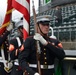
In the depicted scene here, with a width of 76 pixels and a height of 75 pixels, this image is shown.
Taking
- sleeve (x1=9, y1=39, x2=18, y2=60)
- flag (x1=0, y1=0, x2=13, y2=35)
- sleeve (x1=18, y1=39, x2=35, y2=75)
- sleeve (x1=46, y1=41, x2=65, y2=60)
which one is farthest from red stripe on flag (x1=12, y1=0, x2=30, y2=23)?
sleeve (x1=46, y1=41, x2=65, y2=60)

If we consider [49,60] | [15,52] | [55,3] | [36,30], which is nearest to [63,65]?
[15,52]

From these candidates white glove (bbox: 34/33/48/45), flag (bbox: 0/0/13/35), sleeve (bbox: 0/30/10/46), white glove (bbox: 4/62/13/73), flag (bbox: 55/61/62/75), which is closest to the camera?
white glove (bbox: 34/33/48/45)

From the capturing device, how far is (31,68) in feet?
10.6

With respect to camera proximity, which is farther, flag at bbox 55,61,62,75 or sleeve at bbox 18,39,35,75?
flag at bbox 55,61,62,75

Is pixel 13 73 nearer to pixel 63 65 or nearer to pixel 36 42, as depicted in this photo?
pixel 63 65

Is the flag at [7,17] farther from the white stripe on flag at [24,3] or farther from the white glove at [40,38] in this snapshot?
the white glove at [40,38]

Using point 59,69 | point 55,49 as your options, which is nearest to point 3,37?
point 59,69

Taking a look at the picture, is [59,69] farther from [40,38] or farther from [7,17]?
[7,17]

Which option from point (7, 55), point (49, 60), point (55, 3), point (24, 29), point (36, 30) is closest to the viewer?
point (36, 30)

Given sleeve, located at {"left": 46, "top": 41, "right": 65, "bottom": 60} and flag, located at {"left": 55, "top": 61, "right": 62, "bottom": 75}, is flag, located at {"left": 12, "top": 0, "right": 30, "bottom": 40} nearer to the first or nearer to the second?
flag, located at {"left": 55, "top": 61, "right": 62, "bottom": 75}

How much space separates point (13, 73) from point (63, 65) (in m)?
0.88

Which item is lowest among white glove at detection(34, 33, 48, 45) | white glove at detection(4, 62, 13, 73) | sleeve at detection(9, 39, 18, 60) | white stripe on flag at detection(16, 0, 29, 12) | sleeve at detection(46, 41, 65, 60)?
white glove at detection(4, 62, 13, 73)

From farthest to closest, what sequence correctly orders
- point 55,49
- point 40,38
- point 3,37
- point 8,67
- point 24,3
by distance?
point 8,67 < point 3,37 < point 24,3 < point 55,49 < point 40,38

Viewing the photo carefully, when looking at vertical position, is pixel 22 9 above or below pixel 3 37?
above
